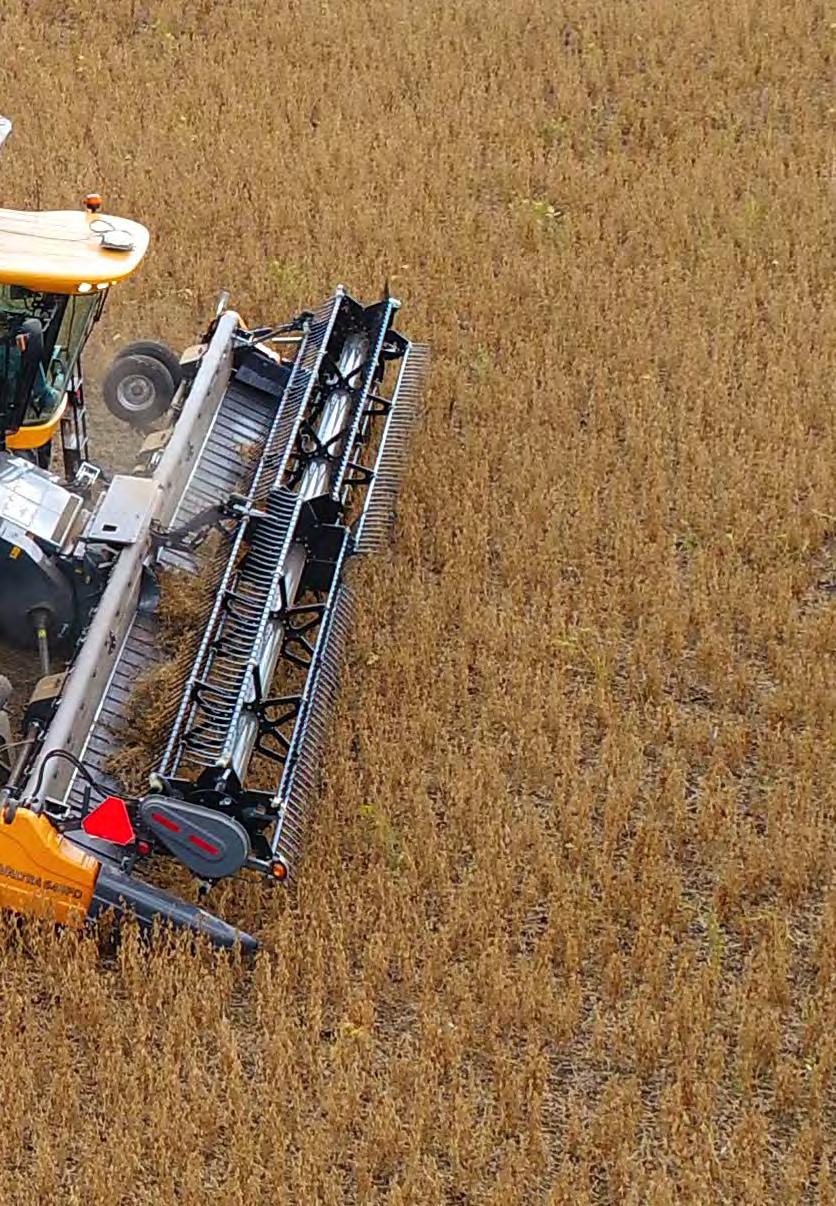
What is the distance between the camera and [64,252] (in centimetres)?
701

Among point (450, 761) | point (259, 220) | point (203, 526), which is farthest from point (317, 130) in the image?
point (450, 761)

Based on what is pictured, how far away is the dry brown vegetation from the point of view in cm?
512

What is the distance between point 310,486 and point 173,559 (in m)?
0.69

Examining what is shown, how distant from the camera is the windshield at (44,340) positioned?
6973 millimetres

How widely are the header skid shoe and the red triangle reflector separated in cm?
6

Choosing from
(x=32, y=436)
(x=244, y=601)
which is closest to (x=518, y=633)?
(x=244, y=601)

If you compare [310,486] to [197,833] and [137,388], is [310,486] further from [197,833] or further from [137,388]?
[197,833]

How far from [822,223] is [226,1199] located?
25.9 ft

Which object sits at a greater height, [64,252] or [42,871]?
[64,252]

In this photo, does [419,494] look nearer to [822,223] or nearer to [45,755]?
[45,755]

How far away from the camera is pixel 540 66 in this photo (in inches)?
508

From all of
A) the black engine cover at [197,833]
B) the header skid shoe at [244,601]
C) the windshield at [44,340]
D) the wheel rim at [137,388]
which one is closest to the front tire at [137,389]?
the wheel rim at [137,388]

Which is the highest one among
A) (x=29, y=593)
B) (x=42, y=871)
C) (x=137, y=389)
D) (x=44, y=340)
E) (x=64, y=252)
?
(x=137, y=389)

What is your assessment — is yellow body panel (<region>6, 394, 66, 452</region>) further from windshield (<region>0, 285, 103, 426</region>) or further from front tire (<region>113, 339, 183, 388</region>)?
front tire (<region>113, 339, 183, 388</region>)
